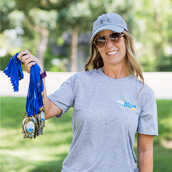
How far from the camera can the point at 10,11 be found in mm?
22609

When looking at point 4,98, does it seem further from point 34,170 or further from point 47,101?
point 47,101

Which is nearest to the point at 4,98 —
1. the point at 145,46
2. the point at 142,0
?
the point at 142,0

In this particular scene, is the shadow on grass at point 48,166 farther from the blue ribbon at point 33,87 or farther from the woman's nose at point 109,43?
the woman's nose at point 109,43

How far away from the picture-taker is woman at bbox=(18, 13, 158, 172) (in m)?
2.18

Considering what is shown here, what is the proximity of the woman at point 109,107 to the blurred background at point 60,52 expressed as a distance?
0.26 metres

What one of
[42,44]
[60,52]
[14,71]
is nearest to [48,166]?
[14,71]

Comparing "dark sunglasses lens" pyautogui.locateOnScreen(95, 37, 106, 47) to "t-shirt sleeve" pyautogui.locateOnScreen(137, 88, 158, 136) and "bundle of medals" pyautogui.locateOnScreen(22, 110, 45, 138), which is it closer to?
"t-shirt sleeve" pyautogui.locateOnScreen(137, 88, 158, 136)

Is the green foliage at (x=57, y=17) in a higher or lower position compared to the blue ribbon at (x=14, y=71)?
higher

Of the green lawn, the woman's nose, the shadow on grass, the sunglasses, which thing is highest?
the sunglasses

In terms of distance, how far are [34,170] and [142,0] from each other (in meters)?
24.8

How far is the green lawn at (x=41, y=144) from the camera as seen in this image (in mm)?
6395

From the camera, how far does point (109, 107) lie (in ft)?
7.28

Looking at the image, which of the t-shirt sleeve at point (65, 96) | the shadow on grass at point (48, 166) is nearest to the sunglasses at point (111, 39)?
the t-shirt sleeve at point (65, 96)

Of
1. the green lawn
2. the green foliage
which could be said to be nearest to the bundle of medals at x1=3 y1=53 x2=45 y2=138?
the green lawn
